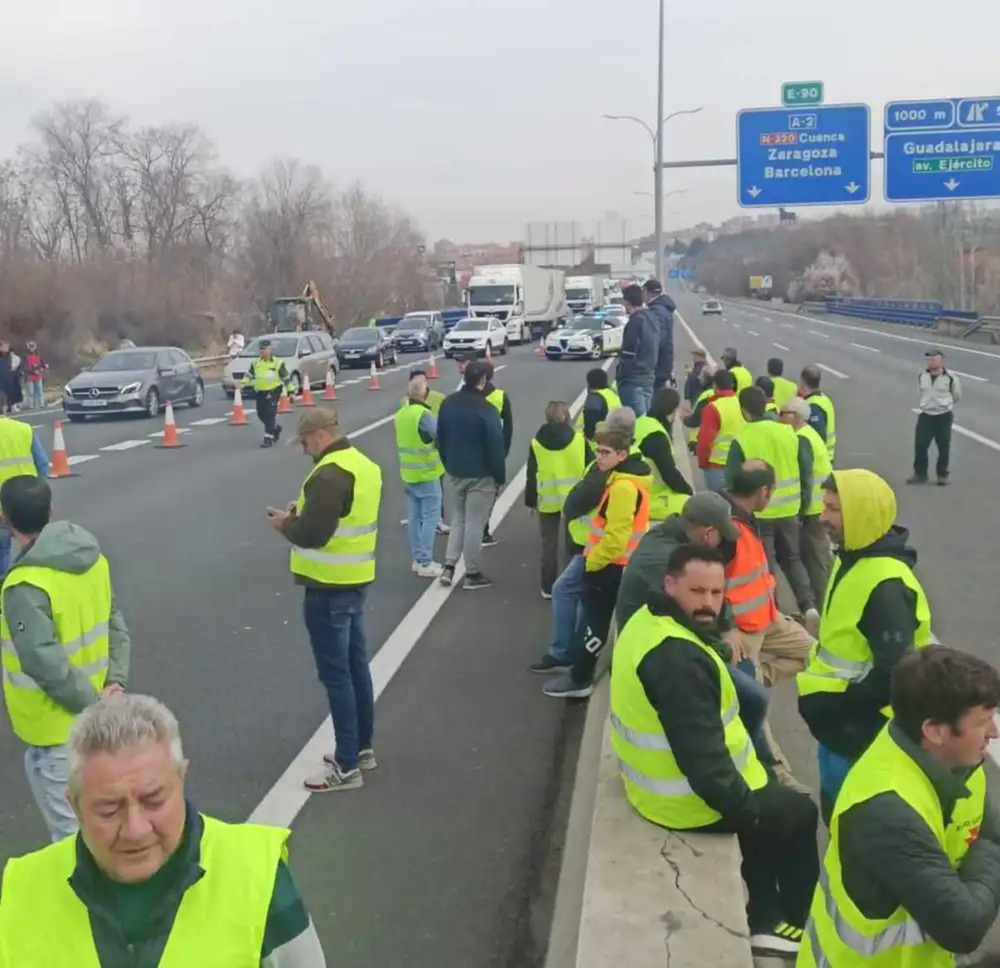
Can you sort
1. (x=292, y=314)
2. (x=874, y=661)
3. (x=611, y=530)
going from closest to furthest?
(x=874, y=661)
(x=611, y=530)
(x=292, y=314)

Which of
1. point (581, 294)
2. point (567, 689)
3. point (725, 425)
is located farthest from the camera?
point (581, 294)

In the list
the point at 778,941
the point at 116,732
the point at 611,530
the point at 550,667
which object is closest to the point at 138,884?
the point at 116,732

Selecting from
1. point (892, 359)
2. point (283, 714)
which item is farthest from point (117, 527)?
point (892, 359)

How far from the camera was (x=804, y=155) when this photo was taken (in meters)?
26.0

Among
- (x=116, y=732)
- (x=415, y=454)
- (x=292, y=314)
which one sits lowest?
(x=415, y=454)

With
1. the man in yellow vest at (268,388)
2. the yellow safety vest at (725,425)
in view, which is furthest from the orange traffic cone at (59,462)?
the yellow safety vest at (725,425)

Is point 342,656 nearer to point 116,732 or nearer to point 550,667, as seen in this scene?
point 550,667

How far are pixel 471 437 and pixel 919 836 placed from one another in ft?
24.2

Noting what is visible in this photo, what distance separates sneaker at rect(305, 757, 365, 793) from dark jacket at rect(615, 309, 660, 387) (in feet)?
28.0

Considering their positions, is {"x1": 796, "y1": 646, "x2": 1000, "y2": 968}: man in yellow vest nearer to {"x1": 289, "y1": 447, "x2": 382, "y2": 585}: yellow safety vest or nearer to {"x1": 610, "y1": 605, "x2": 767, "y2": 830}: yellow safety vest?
{"x1": 610, "y1": 605, "x2": 767, "y2": 830}: yellow safety vest

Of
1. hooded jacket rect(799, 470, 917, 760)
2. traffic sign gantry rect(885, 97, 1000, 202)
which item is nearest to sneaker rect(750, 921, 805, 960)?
hooded jacket rect(799, 470, 917, 760)

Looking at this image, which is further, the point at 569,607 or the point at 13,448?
the point at 13,448

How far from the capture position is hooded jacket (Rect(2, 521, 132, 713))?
4.41m

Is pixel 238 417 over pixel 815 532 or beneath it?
beneath
